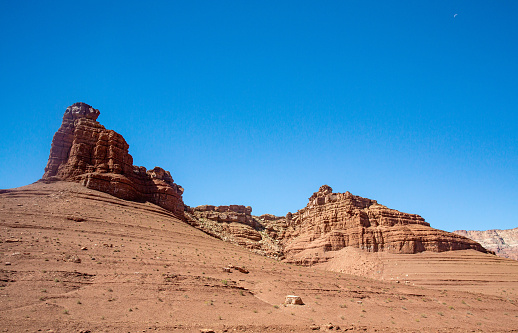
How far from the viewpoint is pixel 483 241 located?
149500 millimetres

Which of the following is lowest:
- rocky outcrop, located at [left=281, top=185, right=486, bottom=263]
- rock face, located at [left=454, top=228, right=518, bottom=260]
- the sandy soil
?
the sandy soil

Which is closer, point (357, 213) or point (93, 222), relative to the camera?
point (93, 222)

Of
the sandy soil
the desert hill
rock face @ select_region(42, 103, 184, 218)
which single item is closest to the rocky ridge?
rock face @ select_region(42, 103, 184, 218)

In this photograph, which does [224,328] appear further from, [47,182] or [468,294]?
[47,182]

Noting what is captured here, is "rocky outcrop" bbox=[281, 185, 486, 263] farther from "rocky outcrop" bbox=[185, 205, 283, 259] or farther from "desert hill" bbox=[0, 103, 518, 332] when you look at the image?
"rocky outcrop" bbox=[185, 205, 283, 259]

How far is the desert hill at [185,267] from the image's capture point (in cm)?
1998

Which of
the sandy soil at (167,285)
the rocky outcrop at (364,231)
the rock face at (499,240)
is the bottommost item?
the sandy soil at (167,285)

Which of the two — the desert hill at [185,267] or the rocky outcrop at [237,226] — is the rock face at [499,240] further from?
the rocky outcrop at [237,226]

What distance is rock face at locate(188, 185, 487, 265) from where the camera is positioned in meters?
56.8

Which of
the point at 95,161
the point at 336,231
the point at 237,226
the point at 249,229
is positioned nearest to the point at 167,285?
the point at 95,161

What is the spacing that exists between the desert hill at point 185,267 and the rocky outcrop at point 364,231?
24 centimetres

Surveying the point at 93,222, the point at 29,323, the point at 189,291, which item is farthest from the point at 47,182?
the point at 29,323

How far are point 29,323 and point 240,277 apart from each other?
1736 cm

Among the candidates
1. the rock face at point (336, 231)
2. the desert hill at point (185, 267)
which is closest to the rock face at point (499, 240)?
the rock face at point (336, 231)
